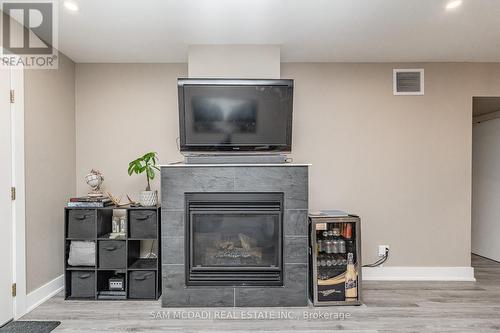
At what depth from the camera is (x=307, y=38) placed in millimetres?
2842

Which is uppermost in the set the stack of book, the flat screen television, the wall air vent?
the wall air vent

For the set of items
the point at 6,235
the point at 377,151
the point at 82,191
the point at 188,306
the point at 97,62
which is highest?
the point at 97,62

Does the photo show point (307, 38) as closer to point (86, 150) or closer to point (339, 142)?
point (339, 142)

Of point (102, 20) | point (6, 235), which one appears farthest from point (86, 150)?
point (102, 20)

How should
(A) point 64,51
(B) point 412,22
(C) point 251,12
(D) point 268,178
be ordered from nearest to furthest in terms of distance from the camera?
1. (C) point 251,12
2. (B) point 412,22
3. (D) point 268,178
4. (A) point 64,51

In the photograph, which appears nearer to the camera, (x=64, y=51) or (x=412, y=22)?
(x=412, y=22)

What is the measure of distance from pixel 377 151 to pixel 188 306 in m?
2.53

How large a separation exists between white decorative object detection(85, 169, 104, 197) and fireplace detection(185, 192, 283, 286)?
3.44ft

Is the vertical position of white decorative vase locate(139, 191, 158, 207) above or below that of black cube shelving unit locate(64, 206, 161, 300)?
above

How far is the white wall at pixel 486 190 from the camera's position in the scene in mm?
4164

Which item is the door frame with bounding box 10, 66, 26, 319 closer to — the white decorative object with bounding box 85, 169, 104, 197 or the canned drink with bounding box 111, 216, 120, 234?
the white decorative object with bounding box 85, 169, 104, 197

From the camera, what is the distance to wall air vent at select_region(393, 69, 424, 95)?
136 inches

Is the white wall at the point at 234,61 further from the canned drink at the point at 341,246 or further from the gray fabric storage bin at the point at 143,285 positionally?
the gray fabric storage bin at the point at 143,285

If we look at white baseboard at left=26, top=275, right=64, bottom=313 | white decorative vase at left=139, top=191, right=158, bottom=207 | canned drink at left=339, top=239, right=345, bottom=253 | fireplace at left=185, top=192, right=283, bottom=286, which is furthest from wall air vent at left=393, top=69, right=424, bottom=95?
white baseboard at left=26, top=275, right=64, bottom=313
